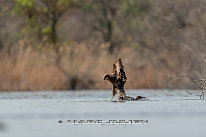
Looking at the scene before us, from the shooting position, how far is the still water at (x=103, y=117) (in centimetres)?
813

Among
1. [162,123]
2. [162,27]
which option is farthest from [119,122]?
[162,27]

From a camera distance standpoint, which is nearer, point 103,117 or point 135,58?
point 103,117

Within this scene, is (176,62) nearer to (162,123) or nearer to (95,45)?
(95,45)

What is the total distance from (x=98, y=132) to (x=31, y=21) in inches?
866

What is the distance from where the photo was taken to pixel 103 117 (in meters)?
9.80

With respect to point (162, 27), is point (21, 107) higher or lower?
lower

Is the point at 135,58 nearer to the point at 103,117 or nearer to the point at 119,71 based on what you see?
the point at 119,71

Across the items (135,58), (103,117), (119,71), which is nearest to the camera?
(103,117)

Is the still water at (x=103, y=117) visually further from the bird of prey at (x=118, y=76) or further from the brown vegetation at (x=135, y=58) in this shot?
the brown vegetation at (x=135, y=58)

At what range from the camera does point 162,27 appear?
82.5ft

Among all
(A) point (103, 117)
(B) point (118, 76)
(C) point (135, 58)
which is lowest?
(A) point (103, 117)

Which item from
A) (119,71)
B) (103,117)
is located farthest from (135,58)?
(103,117)

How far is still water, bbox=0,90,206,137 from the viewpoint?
320 inches

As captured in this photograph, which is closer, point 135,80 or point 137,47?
point 135,80
